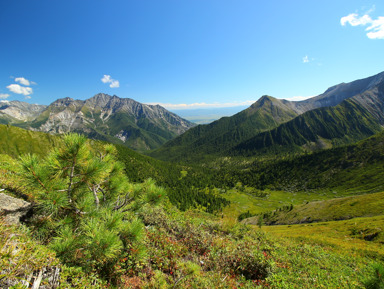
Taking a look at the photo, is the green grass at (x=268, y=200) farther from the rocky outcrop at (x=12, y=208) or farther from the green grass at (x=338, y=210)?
the rocky outcrop at (x=12, y=208)

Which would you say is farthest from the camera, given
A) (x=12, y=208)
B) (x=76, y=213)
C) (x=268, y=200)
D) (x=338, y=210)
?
(x=268, y=200)

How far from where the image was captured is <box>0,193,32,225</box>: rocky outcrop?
169 inches

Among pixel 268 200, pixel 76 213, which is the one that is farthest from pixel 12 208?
pixel 268 200

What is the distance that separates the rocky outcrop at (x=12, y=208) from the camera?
4293mm

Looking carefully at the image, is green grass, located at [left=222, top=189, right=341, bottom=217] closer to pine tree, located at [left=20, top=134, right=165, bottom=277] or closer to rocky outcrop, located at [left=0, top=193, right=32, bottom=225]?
pine tree, located at [left=20, top=134, right=165, bottom=277]

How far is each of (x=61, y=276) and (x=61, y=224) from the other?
1.56 m

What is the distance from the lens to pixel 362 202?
57031 millimetres

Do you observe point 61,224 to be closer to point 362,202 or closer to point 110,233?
point 110,233

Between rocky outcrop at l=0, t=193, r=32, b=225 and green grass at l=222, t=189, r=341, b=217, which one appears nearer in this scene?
rocky outcrop at l=0, t=193, r=32, b=225

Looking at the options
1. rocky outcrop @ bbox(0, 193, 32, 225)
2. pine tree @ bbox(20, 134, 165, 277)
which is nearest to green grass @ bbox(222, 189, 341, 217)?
pine tree @ bbox(20, 134, 165, 277)

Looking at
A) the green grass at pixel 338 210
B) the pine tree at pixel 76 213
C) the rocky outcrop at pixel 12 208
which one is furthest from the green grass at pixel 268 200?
the rocky outcrop at pixel 12 208

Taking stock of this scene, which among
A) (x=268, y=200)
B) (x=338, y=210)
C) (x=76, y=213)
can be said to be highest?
(x=76, y=213)

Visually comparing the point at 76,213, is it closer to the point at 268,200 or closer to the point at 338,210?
the point at 338,210

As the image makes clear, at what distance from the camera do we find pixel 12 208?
4.51 metres
